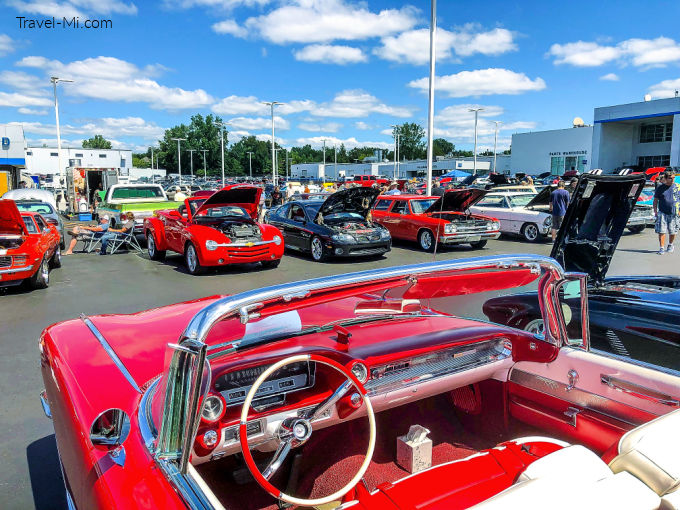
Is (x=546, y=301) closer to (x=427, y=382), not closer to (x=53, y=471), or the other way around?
(x=427, y=382)

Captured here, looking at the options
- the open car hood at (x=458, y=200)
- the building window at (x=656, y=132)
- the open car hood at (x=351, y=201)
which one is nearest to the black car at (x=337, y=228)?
the open car hood at (x=351, y=201)

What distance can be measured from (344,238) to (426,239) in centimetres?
300

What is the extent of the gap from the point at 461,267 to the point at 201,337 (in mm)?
1072

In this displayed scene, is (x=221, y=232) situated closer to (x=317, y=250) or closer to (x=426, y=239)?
(x=317, y=250)

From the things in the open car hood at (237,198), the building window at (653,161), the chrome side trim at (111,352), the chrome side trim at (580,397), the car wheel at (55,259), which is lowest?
the car wheel at (55,259)

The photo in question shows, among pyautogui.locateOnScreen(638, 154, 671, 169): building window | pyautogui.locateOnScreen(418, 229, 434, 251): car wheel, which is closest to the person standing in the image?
pyautogui.locateOnScreen(418, 229, 434, 251): car wheel

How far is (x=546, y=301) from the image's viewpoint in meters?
2.60

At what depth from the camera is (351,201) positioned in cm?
1220

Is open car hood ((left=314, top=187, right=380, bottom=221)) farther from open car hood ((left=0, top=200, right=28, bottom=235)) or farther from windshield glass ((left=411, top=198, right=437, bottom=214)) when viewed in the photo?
open car hood ((left=0, top=200, right=28, bottom=235))

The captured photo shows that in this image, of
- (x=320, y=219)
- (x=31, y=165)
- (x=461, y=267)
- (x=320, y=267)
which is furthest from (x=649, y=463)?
(x=31, y=165)

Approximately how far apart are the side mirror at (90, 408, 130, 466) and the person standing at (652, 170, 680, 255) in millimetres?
11947

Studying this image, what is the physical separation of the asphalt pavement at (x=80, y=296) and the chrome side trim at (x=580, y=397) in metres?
2.72

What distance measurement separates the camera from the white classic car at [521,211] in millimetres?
14576

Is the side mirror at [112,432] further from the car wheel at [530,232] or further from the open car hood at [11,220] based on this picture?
the car wheel at [530,232]
